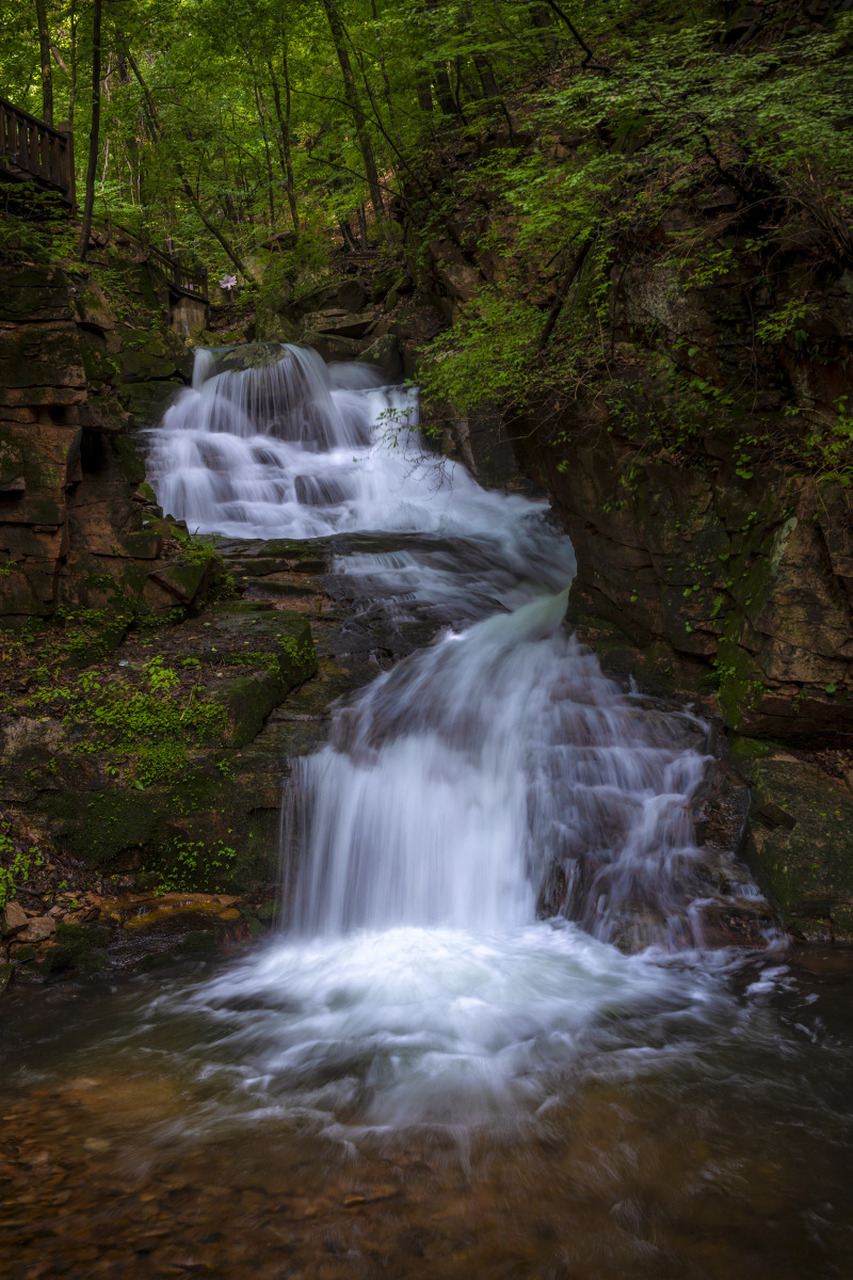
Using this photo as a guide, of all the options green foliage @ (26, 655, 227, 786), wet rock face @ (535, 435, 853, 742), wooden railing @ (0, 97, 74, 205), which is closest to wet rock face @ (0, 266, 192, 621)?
green foliage @ (26, 655, 227, 786)

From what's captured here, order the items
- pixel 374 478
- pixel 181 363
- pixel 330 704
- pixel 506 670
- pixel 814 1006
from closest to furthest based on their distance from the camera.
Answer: pixel 814 1006, pixel 330 704, pixel 506 670, pixel 374 478, pixel 181 363

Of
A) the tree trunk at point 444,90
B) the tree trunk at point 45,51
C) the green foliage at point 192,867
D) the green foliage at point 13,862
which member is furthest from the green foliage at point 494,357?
the tree trunk at point 45,51

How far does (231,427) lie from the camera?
14.0 metres

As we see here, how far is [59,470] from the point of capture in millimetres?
6703

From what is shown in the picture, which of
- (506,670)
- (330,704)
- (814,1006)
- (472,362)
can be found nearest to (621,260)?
(472,362)

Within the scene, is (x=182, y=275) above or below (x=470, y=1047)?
above

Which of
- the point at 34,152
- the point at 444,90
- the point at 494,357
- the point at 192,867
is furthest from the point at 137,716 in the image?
the point at 444,90

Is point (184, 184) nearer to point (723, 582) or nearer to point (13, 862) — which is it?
point (723, 582)

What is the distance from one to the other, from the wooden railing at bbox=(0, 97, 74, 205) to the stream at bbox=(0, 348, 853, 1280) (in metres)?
9.62

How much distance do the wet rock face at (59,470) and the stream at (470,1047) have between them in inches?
108

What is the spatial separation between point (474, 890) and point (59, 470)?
5.08 metres

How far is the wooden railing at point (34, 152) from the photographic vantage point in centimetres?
1094

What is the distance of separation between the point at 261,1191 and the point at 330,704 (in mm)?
4478

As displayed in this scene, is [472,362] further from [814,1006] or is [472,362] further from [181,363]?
[181,363]
